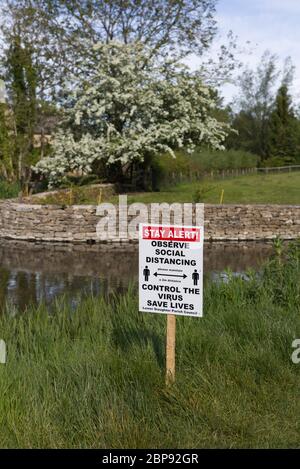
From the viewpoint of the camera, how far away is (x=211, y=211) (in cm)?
1995

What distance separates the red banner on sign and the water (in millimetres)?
5098

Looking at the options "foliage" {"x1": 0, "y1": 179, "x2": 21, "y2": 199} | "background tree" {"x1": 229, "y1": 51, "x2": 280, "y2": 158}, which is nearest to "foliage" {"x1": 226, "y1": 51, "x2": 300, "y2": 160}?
"background tree" {"x1": 229, "y1": 51, "x2": 280, "y2": 158}

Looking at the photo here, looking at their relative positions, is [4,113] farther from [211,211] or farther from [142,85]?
[211,211]

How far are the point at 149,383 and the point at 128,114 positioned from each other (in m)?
22.0

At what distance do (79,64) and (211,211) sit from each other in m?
11.6

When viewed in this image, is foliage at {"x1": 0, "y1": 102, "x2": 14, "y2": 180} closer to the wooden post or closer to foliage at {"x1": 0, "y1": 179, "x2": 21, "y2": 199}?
foliage at {"x1": 0, "y1": 179, "x2": 21, "y2": 199}

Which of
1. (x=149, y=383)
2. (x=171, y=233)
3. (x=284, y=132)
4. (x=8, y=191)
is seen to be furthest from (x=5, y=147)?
(x=284, y=132)

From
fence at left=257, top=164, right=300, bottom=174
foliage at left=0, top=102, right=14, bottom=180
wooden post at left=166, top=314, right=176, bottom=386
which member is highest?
foliage at left=0, top=102, right=14, bottom=180

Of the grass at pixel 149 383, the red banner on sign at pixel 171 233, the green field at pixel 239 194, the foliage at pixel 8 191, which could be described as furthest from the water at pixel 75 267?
the red banner on sign at pixel 171 233

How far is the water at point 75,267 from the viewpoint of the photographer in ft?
38.6

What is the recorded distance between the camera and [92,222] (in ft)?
63.6

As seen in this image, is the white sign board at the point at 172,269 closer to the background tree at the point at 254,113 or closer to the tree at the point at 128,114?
the tree at the point at 128,114

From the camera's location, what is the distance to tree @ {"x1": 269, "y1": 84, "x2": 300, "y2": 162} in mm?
45844

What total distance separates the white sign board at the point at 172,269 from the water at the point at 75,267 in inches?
198
